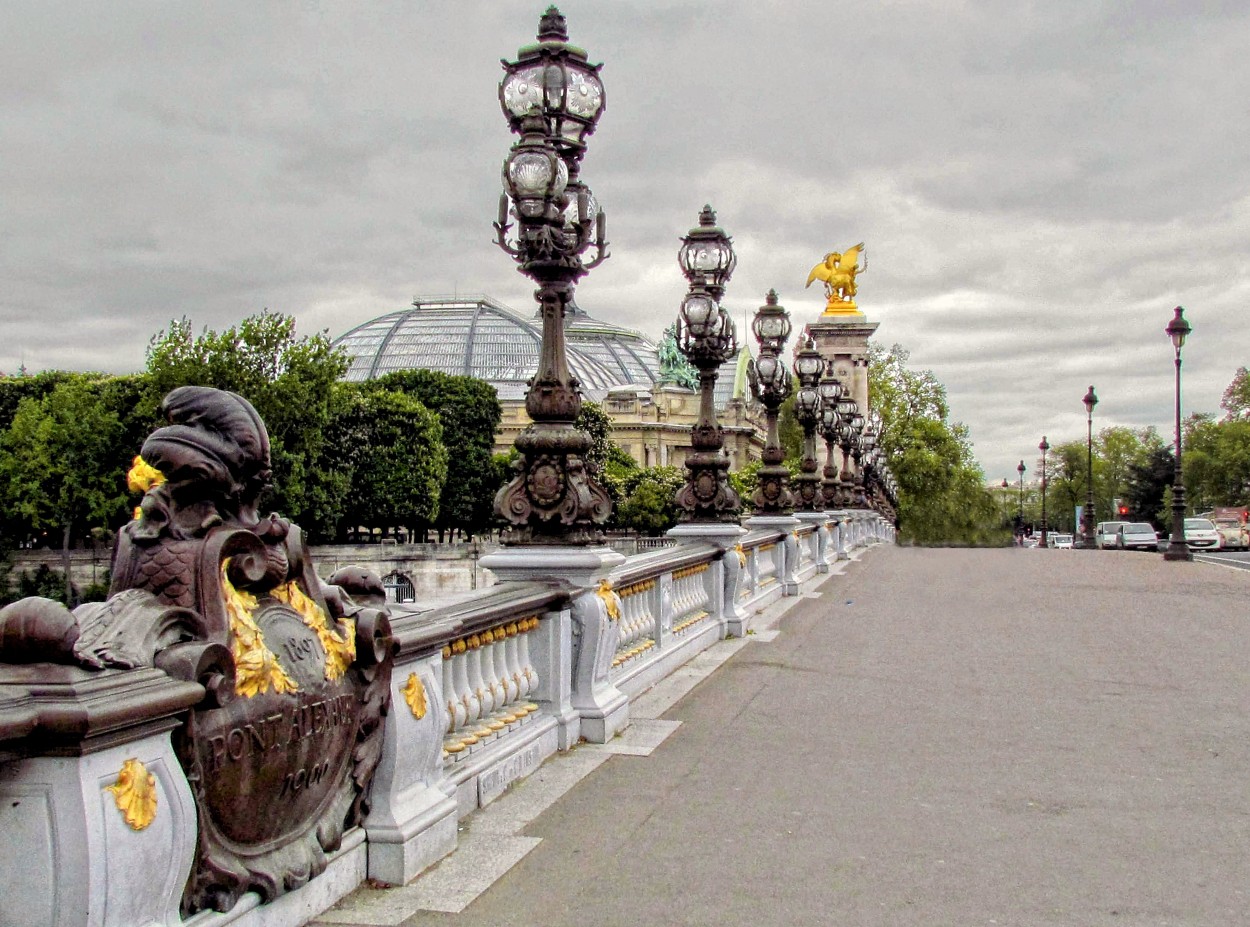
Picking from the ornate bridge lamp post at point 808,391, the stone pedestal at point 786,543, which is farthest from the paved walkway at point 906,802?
the ornate bridge lamp post at point 808,391

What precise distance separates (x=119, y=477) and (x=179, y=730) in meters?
52.0

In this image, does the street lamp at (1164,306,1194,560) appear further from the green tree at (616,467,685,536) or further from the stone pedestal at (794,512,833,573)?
the green tree at (616,467,685,536)

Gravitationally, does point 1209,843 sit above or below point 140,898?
below

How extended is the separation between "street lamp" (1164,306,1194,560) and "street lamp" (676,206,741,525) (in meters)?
23.0

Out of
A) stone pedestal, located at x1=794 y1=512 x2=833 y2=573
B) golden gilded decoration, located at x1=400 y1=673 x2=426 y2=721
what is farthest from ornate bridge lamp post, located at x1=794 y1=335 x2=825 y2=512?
golden gilded decoration, located at x1=400 y1=673 x2=426 y2=721

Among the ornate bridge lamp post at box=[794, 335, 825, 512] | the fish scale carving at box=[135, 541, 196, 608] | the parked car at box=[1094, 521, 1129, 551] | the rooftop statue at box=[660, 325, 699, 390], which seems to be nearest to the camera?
the fish scale carving at box=[135, 541, 196, 608]

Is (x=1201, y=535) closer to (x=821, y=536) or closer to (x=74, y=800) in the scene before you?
(x=821, y=536)

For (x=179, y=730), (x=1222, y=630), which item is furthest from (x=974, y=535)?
(x=179, y=730)

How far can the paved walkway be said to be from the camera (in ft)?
18.0

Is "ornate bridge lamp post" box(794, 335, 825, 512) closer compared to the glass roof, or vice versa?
"ornate bridge lamp post" box(794, 335, 825, 512)

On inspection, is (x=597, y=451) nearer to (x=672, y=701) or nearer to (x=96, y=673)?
(x=672, y=701)

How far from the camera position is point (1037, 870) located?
235 inches

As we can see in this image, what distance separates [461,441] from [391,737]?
74803 millimetres

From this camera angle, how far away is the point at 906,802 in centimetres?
720
